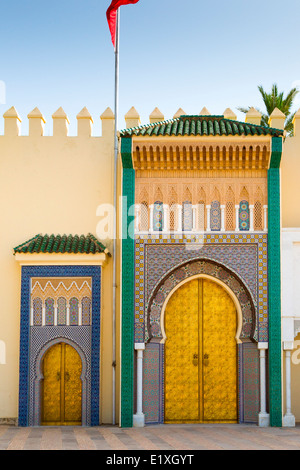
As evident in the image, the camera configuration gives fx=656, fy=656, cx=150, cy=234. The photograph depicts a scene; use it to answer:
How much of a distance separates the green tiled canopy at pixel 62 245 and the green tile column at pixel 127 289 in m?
0.43

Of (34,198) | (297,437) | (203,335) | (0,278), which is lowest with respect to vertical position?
(297,437)

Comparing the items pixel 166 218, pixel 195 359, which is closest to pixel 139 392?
pixel 195 359

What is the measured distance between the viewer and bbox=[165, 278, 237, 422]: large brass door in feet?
31.9

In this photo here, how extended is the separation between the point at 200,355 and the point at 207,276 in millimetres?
1187

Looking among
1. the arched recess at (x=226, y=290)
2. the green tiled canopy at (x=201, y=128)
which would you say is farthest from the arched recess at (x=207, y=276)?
the green tiled canopy at (x=201, y=128)

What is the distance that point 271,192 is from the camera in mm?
9742

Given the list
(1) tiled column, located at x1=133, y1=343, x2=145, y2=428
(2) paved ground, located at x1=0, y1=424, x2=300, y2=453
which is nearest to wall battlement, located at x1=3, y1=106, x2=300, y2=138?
(1) tiled column, located at x1=133, y1=343, x2=145, y2=428

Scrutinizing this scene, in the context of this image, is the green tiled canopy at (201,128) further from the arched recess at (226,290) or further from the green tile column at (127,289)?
the arched recess at (226,290)

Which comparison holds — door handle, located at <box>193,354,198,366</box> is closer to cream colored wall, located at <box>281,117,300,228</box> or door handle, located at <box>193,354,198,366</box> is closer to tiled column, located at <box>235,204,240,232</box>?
tiled column, located at <box>235,204,240,232</box>

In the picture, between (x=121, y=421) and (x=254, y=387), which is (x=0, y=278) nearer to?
(x=121, y=421)
